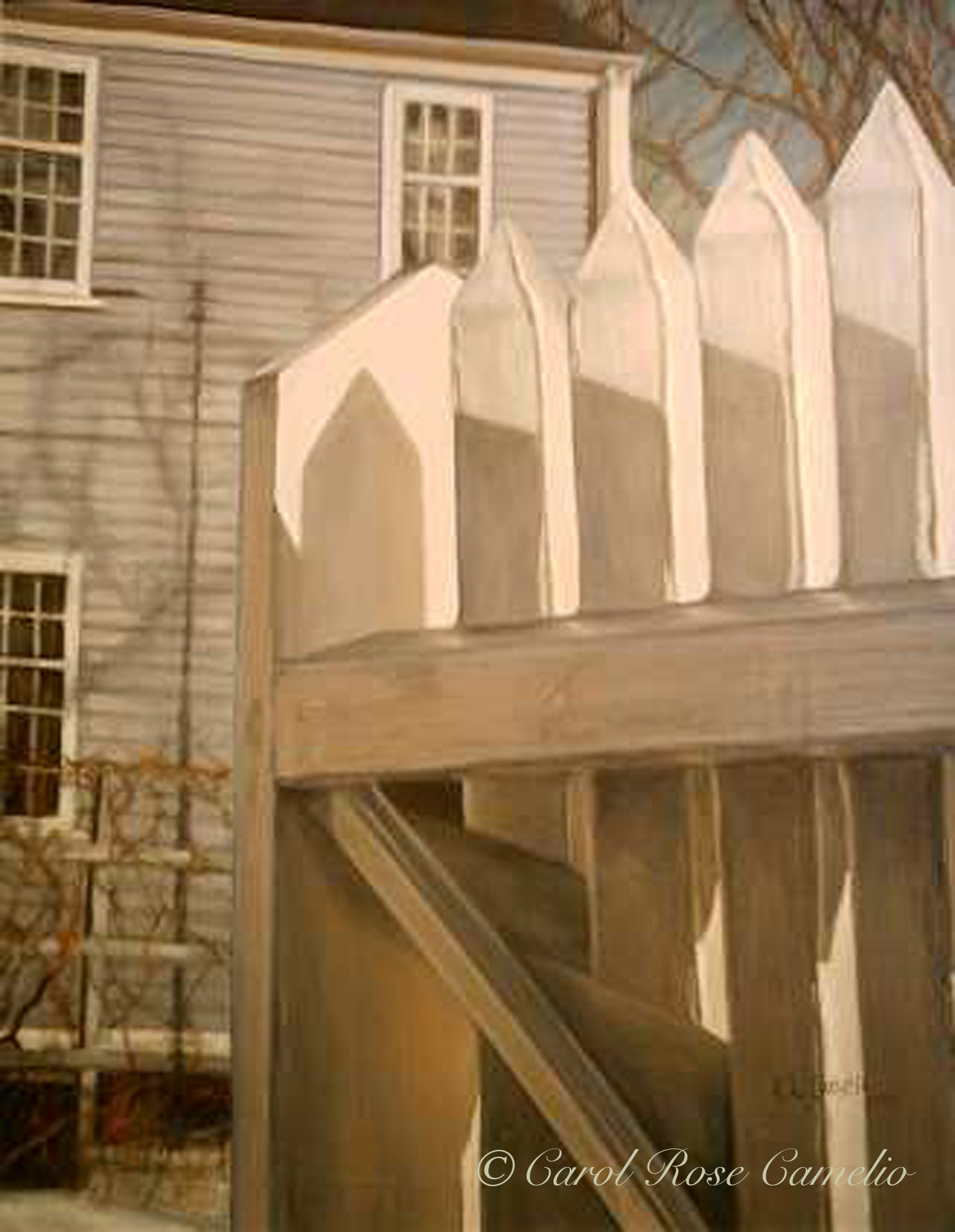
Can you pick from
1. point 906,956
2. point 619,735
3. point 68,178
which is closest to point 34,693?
point 68,178

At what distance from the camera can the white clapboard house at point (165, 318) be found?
105 centimetres

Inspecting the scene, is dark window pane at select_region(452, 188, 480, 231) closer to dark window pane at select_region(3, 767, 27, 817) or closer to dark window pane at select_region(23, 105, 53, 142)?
dark window pane at select_region(23, 105, 53, 142)

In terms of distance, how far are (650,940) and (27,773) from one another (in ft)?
1.55

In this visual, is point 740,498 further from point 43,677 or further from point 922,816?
point 43,677

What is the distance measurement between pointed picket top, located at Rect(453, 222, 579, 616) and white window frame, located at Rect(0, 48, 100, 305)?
38 centimetres

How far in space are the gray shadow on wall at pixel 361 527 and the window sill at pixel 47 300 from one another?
318mm

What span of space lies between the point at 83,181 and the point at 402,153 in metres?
0.25

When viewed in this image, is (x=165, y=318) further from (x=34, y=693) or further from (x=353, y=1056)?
(x=353, y=1056)

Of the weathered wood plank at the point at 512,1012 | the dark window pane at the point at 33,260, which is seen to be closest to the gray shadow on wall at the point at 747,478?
the weathered wood plank at the point at 512,1012

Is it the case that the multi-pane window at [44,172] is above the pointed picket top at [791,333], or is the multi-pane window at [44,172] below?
above

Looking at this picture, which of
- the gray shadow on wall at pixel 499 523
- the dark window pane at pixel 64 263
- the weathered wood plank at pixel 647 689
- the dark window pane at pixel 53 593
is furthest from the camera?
the dark window pane at pixel 64 263

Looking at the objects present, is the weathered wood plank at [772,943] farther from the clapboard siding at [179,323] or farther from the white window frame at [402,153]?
the white window frame at [402,153]

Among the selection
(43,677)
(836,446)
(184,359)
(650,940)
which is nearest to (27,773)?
(43,677)

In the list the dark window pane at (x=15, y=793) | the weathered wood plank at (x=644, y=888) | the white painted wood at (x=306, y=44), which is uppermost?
the white painted wood at (x=306, y=44)
